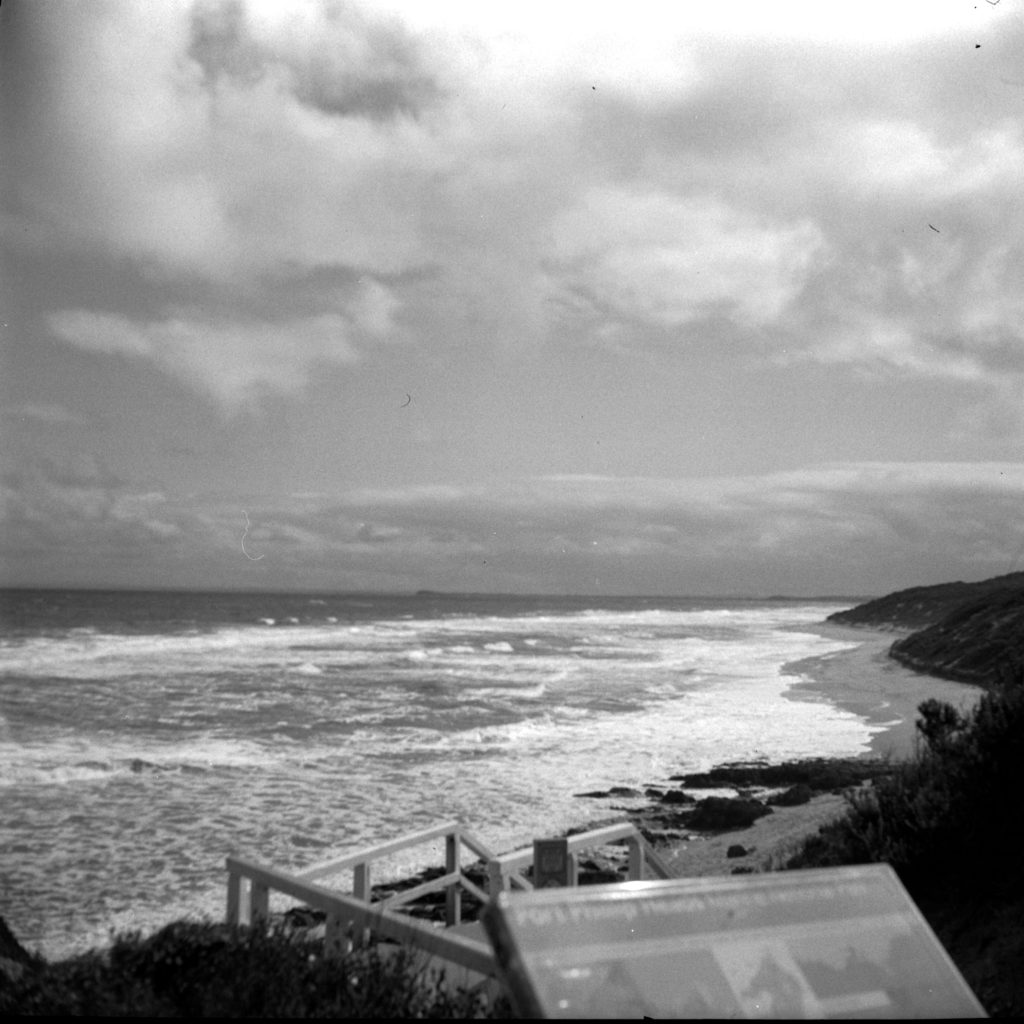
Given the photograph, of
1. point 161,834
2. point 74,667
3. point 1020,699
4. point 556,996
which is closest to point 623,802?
point 161,834

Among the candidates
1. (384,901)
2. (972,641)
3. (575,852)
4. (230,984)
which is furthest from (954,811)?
(972,641)

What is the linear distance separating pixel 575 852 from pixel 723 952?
4.09m

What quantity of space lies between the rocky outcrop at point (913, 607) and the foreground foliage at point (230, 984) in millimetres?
72244

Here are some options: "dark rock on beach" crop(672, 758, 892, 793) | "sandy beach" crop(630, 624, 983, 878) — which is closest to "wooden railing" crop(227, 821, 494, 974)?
"sandy beach" crop(630, 624, 983, 878)

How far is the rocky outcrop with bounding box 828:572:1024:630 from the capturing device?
7681cm

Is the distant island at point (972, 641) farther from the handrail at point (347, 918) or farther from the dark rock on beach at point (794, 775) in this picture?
the handrail at point (347, 918)

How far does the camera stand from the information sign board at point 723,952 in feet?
9.64

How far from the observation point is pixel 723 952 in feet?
10.1

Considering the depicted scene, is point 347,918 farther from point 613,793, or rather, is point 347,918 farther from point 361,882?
point 613,793

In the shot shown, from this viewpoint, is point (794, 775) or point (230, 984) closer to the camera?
point (230, 984)

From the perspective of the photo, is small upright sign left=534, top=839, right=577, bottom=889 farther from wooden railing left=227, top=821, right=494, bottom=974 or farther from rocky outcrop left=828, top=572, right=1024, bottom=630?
rocky outcrop left=828, top=572, right=1024, bottom=630

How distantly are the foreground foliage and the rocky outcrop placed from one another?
2844 inches

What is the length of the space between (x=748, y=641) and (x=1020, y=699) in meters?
52.2

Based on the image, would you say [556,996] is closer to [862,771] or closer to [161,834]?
[161,834]
